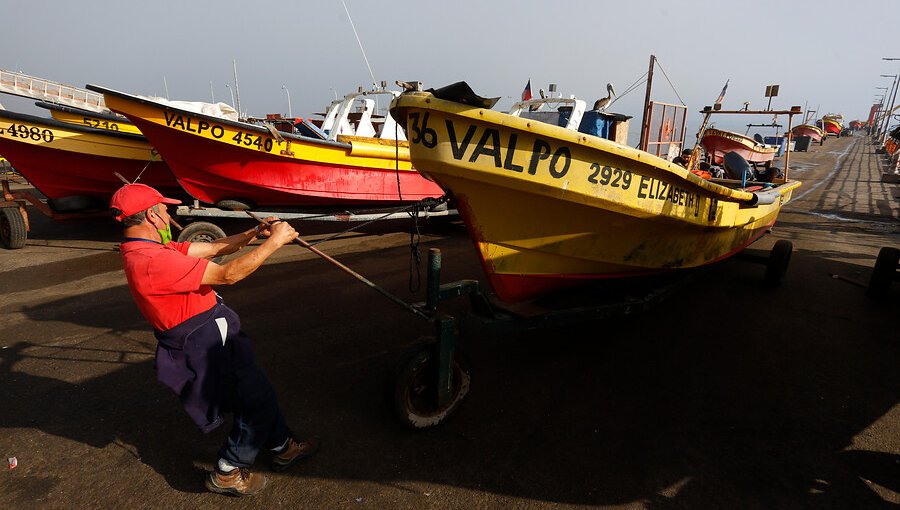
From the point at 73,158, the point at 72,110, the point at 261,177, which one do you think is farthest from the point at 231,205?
the point at 72,110

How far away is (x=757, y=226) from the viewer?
6.17 meters

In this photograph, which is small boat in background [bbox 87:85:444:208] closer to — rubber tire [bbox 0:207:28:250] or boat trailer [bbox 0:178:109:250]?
boat trailer [bbox 0:178:109:250]

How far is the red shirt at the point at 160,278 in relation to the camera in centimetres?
205

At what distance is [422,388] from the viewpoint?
9.75 ft

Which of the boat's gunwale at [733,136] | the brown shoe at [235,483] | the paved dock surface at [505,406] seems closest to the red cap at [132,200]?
the brown shoe at [235,483]

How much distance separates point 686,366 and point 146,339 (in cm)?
510

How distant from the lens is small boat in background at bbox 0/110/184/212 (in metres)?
6.90

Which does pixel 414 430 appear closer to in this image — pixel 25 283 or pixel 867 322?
pixel 867 322

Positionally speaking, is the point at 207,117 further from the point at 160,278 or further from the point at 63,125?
the point at 160,278

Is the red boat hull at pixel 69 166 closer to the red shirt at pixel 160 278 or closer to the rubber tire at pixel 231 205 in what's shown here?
the rubber tire at pixel 231 205

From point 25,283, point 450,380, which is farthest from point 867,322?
point 25,283

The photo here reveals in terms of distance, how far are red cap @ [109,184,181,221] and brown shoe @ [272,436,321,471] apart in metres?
1.57

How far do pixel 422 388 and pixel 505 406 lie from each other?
74 centimetres

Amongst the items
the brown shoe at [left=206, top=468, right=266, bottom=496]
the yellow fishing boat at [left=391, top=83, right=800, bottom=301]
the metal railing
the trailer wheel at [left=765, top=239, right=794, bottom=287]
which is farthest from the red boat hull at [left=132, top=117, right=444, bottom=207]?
the metal railing
